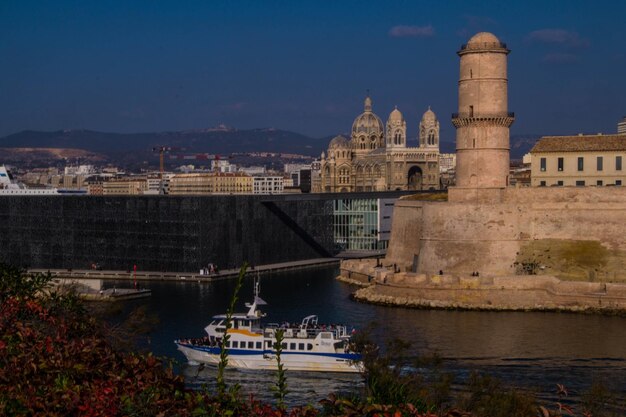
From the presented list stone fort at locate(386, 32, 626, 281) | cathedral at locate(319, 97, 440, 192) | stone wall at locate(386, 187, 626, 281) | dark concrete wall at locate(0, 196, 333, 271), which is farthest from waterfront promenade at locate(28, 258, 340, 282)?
cathedral at locate(319, 97, 440, 192)

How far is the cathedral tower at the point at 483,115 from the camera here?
49.3 metres

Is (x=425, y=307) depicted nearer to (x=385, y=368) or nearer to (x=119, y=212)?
(x=385, y=368)

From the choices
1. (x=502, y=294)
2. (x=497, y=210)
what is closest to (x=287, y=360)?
(x=502, y=294)

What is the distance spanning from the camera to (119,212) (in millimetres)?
66812

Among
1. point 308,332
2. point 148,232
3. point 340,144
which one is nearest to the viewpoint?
point 308,332

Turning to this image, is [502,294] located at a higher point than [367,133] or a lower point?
lower

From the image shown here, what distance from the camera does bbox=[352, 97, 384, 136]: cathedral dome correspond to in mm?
142500

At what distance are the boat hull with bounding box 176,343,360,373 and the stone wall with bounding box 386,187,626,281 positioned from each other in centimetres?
1653

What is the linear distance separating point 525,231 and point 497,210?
65.3 inches

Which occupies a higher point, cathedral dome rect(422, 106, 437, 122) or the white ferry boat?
cathedral dome rect(422, 106, 437, 122)

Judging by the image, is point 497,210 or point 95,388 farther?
point 497,210

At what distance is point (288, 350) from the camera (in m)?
34.4

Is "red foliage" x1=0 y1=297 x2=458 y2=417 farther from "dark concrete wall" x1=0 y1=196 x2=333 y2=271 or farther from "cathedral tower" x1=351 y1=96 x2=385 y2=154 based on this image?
"cathedral tower" x1=351 y1=96 x2=385 y2=154

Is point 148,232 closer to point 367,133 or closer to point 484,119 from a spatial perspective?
point 484,119
